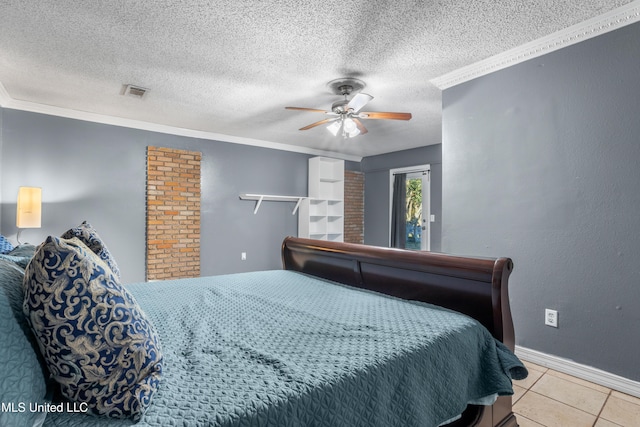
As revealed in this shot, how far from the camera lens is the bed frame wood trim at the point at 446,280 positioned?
1.45 metres

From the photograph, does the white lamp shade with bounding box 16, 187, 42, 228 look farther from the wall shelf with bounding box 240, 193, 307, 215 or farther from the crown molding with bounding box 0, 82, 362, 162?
the wall shelf with bounding box 240, 193, 307, 215

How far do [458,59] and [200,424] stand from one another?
9.41 ft

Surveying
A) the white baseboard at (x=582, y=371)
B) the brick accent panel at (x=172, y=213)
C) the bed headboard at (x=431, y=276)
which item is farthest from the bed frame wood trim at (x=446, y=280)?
the brick accent panel at (x=172, y=213)

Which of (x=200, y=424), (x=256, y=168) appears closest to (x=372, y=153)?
(x=256, y=168)

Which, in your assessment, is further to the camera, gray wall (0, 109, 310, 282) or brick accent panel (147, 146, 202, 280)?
brick accent panel (147, 146, 202, 280)

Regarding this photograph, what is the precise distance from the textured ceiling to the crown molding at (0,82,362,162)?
119 millimetres

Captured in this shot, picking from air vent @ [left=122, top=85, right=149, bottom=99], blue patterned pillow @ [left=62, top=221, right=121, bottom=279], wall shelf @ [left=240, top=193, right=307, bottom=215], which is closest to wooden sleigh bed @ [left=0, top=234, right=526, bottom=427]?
blue patterned pillow @ [left=62, top=221, right=121, bottom=279]

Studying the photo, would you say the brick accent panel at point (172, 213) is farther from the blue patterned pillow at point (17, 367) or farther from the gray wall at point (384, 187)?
the blue patterned pillow at point (17, 367)

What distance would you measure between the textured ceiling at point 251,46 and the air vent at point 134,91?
3.2 inches

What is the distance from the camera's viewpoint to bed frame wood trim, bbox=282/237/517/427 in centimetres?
145

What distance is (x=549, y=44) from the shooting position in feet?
7.56

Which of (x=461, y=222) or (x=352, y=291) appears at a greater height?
(x=461, y=222)

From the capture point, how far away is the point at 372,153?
640 cm

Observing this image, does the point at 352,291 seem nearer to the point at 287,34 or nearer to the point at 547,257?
the point at 547,257
